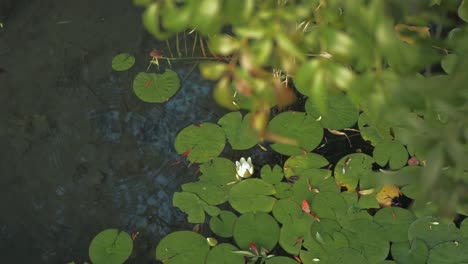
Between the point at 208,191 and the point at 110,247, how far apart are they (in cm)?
28

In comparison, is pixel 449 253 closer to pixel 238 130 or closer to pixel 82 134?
pixel 238 130

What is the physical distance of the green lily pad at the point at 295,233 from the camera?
1451mm

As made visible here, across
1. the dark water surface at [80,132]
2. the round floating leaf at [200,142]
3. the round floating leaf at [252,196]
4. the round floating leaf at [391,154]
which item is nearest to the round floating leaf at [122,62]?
the dark water surface at [80,132]

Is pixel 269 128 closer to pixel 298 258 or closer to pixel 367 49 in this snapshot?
pixel 298 258

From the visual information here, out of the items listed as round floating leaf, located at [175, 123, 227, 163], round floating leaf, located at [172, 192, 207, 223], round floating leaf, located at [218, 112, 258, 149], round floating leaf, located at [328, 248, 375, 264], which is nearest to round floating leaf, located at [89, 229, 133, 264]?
round floating leaf, located at [172, 192, 207, 223]

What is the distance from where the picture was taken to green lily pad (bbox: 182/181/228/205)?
1.55 metres

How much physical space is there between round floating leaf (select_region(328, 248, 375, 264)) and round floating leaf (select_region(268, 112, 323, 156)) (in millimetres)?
308

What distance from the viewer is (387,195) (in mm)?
1527

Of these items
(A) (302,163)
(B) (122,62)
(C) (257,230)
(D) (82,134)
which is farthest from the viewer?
(B) (122,62)

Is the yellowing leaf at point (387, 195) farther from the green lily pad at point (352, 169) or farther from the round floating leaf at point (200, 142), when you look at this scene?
the round floating leaf at point (200, 142)

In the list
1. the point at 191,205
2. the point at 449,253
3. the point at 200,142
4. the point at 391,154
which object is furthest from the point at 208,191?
the point at 449,253

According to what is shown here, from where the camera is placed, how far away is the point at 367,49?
521 millimetres

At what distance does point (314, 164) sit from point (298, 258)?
26 centimetres

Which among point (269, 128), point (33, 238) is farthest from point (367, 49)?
point (33, 238)
